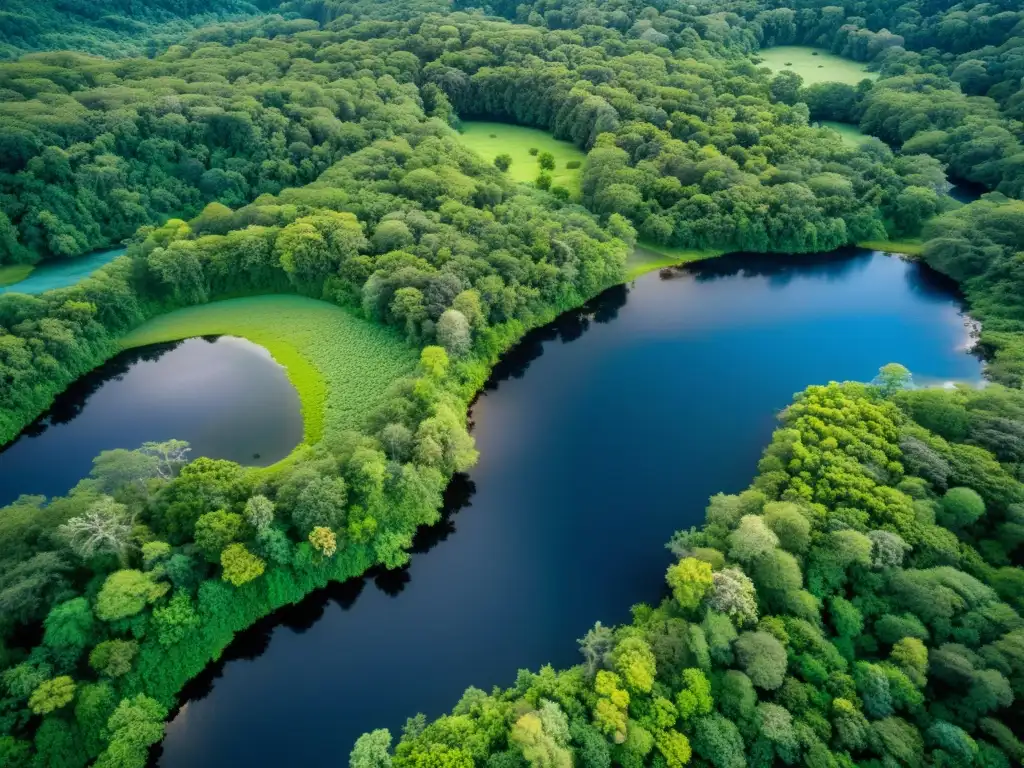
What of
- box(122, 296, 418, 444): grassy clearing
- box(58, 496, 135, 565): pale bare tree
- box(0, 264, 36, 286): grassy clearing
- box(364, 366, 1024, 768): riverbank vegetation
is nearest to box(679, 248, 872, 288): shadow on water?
box(364, 366, 1024, 768): riverbank vegetation

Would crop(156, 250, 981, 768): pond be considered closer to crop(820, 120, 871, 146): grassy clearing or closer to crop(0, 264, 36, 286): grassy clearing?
crop(820, 120, 871, 146): grassy clearing

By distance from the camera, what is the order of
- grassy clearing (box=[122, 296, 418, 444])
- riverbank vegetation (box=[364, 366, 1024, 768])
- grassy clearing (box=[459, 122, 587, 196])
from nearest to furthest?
riverbank vegetation (box=[364, 366, 1024, 768]) → grassy clearing (box=[122, 296, 418, 444]) → grassy clearing (box=[459, 122, 587, 196])

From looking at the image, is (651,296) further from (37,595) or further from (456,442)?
(37,595)

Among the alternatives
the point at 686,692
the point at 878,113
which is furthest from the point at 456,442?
the point at 878,113

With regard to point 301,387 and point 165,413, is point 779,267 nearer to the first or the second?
point 301,387

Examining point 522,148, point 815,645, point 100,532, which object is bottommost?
Result: point 100,532

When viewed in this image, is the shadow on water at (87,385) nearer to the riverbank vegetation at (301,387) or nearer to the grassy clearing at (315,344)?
the grassy clearing at (315,344)

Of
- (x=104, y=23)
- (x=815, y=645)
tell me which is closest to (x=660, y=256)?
(x=815, y=645)
